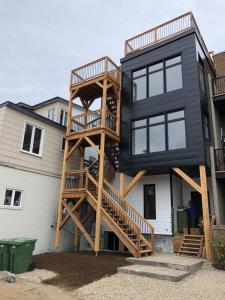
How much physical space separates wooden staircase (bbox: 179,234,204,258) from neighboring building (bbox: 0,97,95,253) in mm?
6160

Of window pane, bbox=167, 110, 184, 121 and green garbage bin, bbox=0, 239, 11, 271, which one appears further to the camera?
window pane, bbox=167, 110, 184, 121

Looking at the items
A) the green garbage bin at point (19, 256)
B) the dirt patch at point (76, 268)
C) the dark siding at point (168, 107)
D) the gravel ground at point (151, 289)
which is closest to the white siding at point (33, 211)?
the dirt patch at point (76, 268)

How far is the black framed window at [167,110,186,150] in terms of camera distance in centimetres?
A: 1198

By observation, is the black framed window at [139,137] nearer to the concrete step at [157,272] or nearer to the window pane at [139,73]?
the window pane at [139,73]

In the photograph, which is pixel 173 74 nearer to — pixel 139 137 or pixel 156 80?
pixel 156 80

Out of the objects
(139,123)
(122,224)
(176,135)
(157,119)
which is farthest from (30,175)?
(176,135)

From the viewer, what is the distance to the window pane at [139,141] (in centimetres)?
1317

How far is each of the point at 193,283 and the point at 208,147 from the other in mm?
6885

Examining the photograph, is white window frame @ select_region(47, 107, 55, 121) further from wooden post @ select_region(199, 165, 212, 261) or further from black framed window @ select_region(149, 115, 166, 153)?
wooden post @ select_region(199, 165, 212, 261)

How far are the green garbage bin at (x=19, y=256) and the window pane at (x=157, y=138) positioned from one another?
7.20m

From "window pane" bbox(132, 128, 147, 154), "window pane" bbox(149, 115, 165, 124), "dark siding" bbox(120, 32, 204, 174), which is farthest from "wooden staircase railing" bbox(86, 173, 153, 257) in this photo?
"window pane" bbox(149, 115, 165, 124)

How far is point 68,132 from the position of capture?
13.8m

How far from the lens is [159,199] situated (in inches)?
517

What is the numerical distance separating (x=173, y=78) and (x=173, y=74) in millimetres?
220
